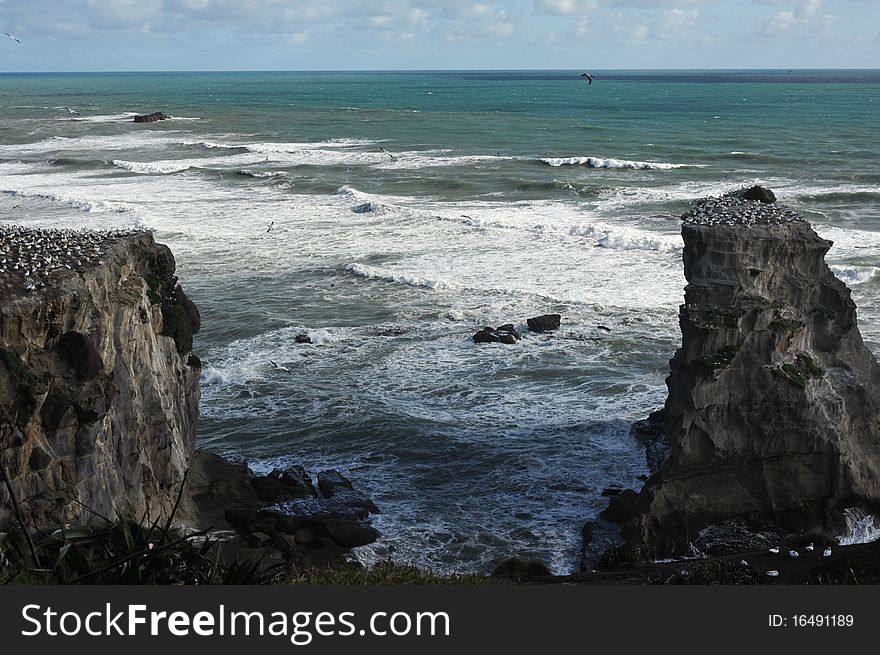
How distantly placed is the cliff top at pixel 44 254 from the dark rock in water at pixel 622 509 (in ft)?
34.2

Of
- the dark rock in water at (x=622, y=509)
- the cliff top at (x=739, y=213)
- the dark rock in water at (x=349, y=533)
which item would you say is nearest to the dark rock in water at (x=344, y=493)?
the dark rock in water at (x=349, y=533)

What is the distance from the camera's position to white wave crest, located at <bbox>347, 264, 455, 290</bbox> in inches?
1433

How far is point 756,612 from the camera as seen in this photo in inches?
322

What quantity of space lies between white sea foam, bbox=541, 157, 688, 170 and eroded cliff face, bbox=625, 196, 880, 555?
166ft

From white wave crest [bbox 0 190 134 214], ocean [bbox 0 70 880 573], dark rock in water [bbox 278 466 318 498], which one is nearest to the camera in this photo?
dark rock in water [bbox 278 466 318 498]

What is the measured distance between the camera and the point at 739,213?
Result: 19.9 m

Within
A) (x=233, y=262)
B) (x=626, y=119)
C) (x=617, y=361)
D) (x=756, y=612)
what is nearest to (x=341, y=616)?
(x=756, y=612)

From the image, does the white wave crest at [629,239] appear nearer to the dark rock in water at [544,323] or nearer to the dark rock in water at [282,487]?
the dark rock in water at [544,323]

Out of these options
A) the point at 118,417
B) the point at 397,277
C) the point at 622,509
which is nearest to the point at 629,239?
the point at 397,277

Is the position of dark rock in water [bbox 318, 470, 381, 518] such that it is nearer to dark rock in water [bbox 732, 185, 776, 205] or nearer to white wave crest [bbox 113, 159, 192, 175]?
dark rock in water [bbox 732, 185, 776, 205]

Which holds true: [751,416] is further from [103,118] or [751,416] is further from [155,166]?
[103,118]

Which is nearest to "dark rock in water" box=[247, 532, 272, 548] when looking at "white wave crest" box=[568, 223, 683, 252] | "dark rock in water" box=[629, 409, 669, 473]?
"dark rock in water" box=[629, 409, 669, 473]

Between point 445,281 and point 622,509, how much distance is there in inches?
715

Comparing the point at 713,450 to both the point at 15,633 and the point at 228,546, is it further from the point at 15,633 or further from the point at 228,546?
the point at 15,633
